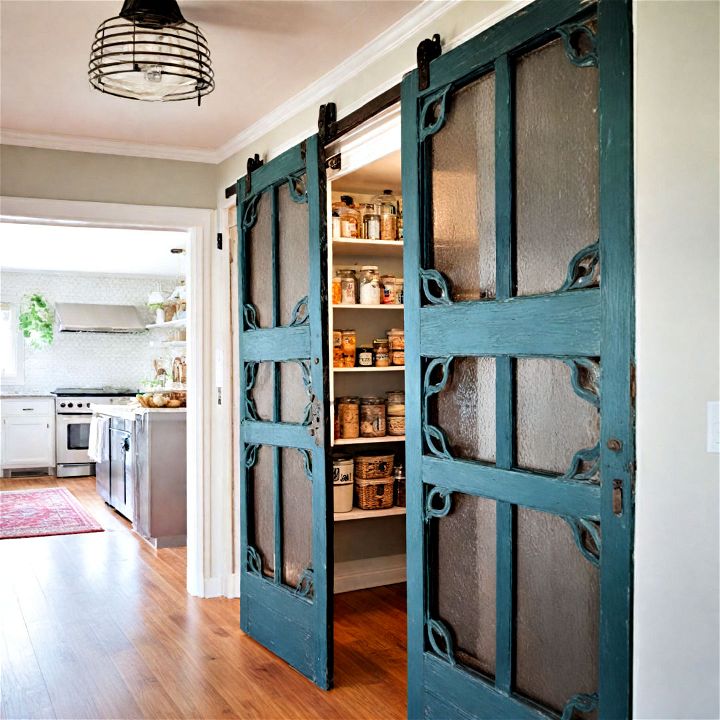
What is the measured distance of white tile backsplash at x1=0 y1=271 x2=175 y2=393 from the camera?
10.5 meters

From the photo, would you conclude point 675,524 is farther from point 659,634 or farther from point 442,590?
point 442,590

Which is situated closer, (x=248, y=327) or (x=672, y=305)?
(x=672, y=305)

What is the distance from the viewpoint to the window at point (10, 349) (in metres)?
10.4

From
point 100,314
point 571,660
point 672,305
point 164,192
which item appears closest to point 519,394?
point 672,305

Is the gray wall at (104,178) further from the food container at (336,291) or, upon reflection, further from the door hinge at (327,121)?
the door hinge at (327,121)

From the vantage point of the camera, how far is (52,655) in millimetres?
3816

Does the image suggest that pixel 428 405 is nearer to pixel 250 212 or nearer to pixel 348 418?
pixel 250 212

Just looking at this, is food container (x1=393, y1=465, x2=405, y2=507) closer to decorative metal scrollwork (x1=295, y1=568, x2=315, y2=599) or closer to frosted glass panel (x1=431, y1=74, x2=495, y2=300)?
decorative metal scrollwork (x1=295, y1=568, x2=315, y2=599)

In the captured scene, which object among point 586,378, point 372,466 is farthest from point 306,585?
point 586,378

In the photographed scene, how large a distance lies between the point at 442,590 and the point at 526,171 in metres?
1.34

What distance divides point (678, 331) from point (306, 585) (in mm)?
2148

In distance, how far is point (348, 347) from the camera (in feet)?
15.8

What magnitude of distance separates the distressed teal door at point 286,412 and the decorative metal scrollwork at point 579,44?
1.45 m

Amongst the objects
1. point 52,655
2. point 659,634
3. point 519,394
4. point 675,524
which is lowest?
point 52,655
